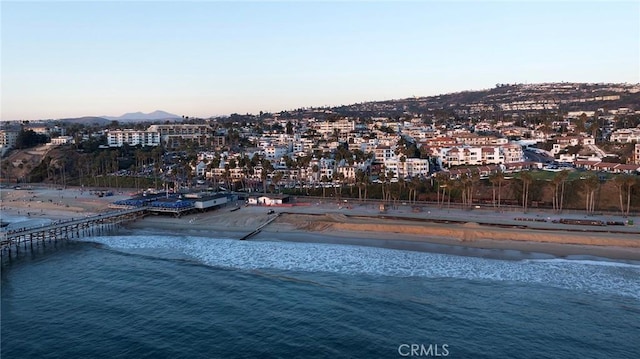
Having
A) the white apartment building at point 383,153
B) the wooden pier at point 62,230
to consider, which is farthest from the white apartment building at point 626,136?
the wooden pier at point 62,230

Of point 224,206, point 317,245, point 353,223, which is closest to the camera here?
point 317,245

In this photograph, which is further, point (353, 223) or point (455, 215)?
point (455, 215)

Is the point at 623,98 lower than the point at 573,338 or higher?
higher

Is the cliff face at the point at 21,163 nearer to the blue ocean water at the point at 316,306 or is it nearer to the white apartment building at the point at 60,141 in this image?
the white apartment building at the point at 60,141

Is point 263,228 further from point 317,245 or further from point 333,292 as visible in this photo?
point 333,292

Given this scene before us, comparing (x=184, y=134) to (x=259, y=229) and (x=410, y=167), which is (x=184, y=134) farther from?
(x=259, y=229)

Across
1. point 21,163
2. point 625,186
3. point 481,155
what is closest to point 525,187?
point 625,186

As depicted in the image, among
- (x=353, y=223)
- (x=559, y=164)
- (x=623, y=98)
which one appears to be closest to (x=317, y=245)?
(x=353, y=223)
